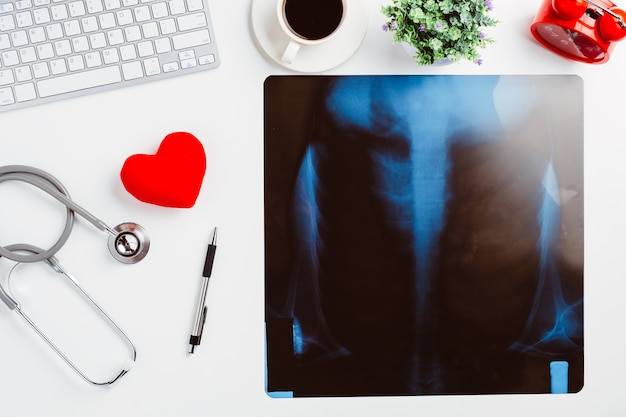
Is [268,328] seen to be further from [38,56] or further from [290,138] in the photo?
[38,56]

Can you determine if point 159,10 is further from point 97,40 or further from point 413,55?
point 413,55

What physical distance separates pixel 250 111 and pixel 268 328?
0.32 metres

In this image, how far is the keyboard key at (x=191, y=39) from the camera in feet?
2.35

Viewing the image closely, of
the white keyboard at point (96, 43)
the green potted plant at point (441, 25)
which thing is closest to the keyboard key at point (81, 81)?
the white keyboard at point (96, 43)

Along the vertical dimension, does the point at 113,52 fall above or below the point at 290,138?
above

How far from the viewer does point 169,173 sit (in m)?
0.69

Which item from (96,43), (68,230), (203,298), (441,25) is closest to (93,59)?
(96,43)

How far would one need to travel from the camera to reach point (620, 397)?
76cm

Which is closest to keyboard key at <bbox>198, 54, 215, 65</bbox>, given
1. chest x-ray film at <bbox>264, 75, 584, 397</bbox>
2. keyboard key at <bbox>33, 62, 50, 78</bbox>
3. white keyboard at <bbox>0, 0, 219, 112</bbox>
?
white keyboard at <bbox>0, 0, 219, 112</bbox>

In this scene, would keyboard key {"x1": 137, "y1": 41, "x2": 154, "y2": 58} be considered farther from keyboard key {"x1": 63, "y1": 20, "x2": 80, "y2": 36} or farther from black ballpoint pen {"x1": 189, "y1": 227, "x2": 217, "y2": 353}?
black ballpoint pen {"x1": 189, "y1": 227, "x2": 217, "y2": 353}

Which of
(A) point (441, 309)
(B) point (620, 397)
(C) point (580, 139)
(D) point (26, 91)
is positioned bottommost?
(B) point (620, 397)

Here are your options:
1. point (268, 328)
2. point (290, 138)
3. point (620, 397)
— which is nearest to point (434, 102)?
point (290, 138)

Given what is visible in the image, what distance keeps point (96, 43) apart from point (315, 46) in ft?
1.02

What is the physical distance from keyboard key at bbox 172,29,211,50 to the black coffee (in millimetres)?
125
